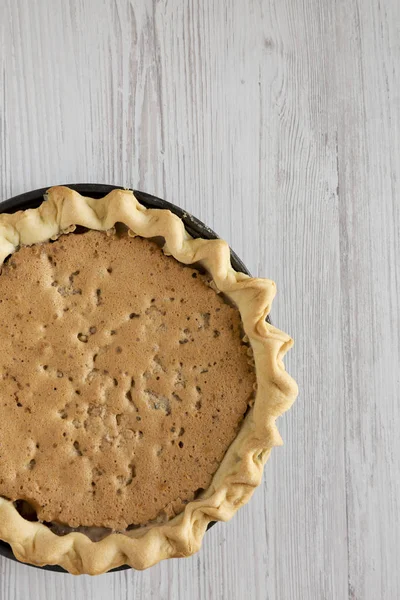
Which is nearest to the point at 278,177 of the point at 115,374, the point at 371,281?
the point at 371,281

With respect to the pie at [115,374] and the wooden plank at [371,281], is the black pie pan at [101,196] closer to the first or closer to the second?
the pie at [115,374]

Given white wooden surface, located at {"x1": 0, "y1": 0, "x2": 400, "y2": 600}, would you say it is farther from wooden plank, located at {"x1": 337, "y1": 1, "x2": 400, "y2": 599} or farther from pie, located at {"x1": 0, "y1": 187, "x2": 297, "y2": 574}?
pie, located at {"x1": 0, "y1": 187, "x2": 297, "y2": 574}

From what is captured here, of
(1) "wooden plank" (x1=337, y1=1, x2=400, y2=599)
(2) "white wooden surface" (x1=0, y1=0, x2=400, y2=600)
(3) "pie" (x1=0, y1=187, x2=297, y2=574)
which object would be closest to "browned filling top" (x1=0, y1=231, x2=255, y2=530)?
(3) "pie" (x1=0, y1=187, x2=297, y2=574)

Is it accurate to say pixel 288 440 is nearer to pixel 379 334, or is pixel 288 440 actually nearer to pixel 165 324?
pixel 379 334

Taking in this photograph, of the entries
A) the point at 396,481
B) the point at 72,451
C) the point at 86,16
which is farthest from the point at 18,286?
the point at 396,481

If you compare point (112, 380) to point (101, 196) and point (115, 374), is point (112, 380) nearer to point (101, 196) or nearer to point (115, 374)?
point (115, 374)

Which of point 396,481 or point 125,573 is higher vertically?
point 396,481

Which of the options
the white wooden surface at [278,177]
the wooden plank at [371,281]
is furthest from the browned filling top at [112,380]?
the wooden plank at [371,281]
